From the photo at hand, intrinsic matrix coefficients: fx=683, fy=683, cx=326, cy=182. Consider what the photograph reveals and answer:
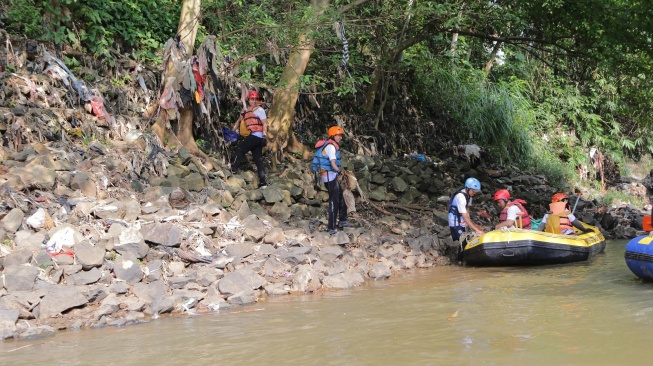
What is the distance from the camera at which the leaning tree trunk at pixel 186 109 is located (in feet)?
40.5

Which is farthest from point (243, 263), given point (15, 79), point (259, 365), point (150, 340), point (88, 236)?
point (15, 79)

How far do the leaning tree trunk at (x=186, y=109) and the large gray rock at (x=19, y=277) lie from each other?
5.24 metres

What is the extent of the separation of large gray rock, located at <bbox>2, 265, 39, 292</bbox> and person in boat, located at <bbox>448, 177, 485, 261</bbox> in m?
6.51

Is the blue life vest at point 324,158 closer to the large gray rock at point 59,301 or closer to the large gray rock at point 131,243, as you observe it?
the large gray rock at point 131,243

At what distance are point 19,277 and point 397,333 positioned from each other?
3984 millimetres

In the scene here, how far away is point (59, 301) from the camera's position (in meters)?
6.95

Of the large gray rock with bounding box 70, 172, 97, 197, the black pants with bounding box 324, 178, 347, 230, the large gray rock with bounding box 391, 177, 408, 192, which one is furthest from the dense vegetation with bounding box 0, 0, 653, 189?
the large gray rock with bounding box 70, 172, 97, 197

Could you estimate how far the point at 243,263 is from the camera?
29.2ft

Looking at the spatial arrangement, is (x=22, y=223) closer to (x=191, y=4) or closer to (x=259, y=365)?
(x=259, y=365)

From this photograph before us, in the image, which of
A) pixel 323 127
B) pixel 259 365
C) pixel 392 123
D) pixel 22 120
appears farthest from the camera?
pixel 392 123

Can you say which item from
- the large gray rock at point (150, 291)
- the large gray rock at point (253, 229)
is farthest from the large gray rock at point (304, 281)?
the large gray rock at point (150, 291)

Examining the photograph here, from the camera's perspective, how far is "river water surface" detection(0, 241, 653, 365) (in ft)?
18.4

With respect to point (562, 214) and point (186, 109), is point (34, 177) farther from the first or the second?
point (562, 214)

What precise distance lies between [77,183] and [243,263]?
276 centimetres
